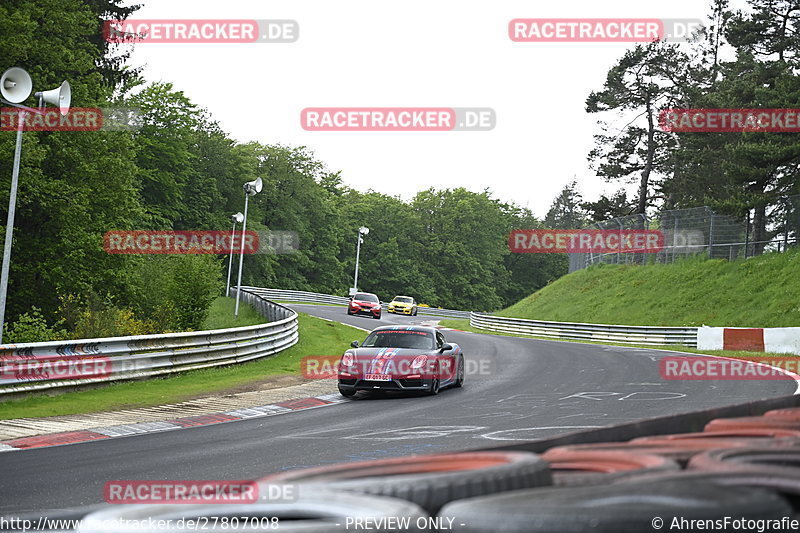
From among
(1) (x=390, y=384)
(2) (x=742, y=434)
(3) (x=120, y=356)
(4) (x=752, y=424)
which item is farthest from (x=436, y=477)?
(3) (x=120, y=356)

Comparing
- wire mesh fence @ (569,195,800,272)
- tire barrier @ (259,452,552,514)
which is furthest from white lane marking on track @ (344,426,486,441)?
wire mesh fence @ (569,195,800,272)

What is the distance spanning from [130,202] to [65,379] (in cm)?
2529

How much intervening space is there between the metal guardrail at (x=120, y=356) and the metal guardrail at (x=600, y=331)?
61.1 ft

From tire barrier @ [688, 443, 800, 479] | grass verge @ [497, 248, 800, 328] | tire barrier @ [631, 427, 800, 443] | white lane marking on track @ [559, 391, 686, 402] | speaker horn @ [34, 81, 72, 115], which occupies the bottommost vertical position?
white lane marking on track @ [559, 391, 686, 402]

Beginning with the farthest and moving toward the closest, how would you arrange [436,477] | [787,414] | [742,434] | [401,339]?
1. [401,339]
2. [787,414]
3. [742,434]
4. [436,477]

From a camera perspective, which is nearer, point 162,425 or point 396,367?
point 162,425

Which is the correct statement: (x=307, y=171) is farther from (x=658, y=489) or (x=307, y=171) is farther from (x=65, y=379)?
(x=658, y=489)

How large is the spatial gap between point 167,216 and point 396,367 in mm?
62113

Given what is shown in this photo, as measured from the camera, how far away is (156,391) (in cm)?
1579

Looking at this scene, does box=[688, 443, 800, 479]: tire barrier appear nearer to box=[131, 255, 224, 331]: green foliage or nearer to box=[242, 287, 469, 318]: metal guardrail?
box=[131, 255, 224, 331]: green foliage

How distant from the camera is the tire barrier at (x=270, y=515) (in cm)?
236

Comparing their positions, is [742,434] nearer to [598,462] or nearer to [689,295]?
[598,462]

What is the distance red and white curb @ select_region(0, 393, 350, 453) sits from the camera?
1028 cm

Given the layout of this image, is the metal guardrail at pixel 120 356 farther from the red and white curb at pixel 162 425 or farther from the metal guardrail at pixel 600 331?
the metal guardrail at pixel 600 331
